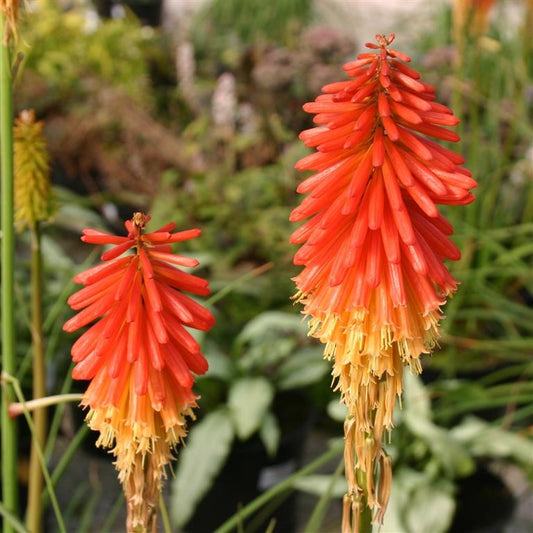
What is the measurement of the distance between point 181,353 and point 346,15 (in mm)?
7188

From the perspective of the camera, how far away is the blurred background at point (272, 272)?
2.59m

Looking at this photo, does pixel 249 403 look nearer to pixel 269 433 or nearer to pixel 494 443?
pixel 269 433

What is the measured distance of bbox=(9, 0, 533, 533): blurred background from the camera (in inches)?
102

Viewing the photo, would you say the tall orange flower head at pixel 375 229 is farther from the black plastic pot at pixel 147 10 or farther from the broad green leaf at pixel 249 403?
the black plastic pot at pixel 147 10

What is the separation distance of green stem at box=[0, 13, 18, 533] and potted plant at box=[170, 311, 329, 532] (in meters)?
1.32

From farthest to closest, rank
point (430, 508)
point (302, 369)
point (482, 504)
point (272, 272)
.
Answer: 1. point (272, 272)
2. point (302, 369)
3. point (482, 504)
4. point (430, 508)

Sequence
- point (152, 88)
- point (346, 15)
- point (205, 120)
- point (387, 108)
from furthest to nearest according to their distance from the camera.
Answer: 1. point (346, 15)
2. point (152, 88)
3. point (205, 120)
4. point (387, 108)

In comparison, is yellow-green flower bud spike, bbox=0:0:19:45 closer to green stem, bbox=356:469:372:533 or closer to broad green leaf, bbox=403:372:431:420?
green stem, bbox=356:469:372:533

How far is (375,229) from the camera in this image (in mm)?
799

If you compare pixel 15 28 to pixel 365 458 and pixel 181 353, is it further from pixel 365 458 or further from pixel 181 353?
pixel 365 458

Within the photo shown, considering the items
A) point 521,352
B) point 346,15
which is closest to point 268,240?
point 521,352

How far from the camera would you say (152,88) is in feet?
19.2

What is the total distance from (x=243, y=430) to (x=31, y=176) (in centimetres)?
131

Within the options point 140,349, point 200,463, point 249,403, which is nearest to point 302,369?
point 249,403
